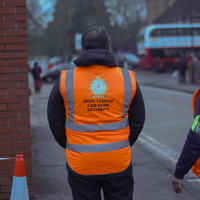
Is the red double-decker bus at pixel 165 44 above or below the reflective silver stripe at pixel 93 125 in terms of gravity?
below

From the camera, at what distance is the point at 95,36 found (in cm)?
272

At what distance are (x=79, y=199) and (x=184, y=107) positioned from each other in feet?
39.6

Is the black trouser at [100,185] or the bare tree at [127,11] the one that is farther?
the bare tree at [127,11]

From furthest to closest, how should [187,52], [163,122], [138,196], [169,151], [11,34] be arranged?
[187,52] → [163,122] → [169,151] → [138,196] → [11,34]

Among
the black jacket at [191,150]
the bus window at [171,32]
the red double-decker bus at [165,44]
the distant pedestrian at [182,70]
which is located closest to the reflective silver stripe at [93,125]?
the black jacket at [191,150]

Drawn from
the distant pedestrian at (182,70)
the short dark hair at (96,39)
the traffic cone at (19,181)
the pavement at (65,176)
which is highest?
the short dark hair at (96,39)

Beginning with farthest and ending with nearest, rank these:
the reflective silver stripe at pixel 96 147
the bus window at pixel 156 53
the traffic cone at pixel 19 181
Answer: the bus window at pixel 156 53 → the traffic cone at pixel 19 181 → the reflective silver stripe at pixel 96 147

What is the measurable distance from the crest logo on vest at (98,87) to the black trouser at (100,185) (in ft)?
1.80

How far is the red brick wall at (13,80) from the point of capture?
407cm

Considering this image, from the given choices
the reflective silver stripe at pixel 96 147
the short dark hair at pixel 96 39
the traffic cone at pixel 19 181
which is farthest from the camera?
the traffic cone at pixel 19 181

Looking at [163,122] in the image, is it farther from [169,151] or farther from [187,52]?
[187,52]

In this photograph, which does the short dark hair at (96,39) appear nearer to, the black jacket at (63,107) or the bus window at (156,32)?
the black jacket at (63,107)

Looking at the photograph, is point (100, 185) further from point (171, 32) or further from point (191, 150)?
point (171, 32)

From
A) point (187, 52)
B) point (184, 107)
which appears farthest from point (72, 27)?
point (184, 107)
